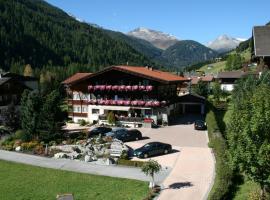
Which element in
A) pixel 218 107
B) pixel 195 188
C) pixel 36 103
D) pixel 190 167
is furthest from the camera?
pixel 218 107

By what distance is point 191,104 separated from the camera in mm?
74625

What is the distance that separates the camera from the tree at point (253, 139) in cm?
2239

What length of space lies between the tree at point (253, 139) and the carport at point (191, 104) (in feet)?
163

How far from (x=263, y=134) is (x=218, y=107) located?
58094mm

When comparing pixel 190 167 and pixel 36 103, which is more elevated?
pixel 36 103

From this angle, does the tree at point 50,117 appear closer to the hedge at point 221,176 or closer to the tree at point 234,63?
the hedge at point 221,176

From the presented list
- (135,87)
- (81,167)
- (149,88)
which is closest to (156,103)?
(149,88)

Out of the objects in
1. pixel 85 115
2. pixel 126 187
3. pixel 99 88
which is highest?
pixel 99 88

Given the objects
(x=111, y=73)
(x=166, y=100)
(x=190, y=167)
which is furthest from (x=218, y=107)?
(x=190, y=167)

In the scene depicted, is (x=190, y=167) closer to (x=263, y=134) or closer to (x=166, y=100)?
(x=263, y=134)

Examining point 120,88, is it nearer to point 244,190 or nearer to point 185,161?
point 185,161

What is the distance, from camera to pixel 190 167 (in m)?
37.3

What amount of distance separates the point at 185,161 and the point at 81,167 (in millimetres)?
9904

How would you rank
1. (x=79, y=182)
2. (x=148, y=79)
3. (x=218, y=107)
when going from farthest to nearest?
(x=218, y=107)
(x=148, y=79)
(x=79, y=182)
